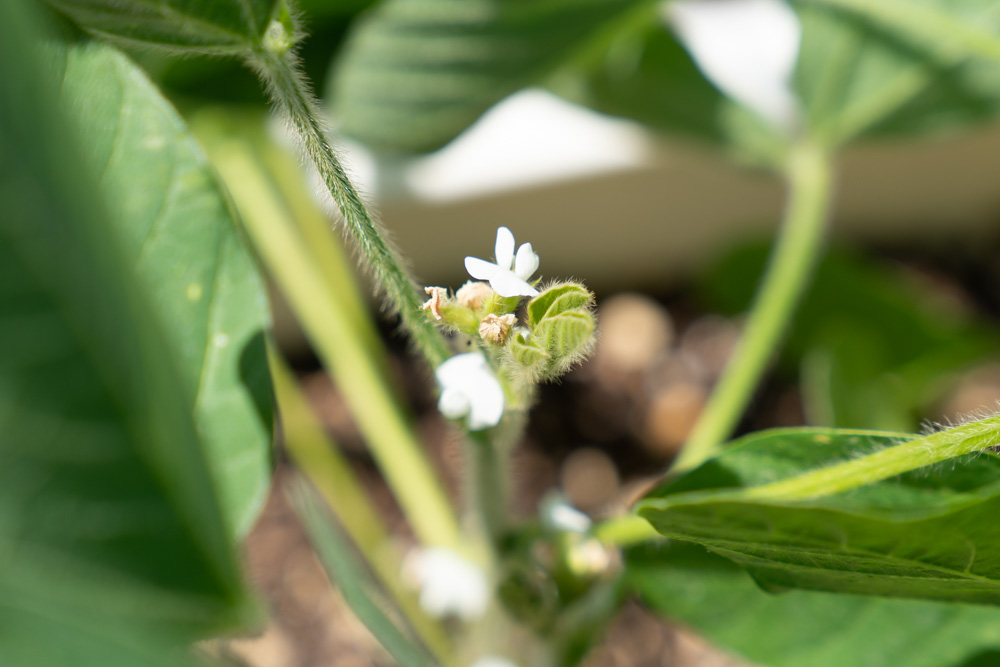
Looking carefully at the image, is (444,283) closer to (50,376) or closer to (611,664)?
(611,664)

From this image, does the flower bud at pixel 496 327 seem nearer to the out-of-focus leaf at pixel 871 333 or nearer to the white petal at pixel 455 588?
the white petal at pixel 455 588

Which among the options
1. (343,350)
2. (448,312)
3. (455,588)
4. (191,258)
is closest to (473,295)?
(448,312)

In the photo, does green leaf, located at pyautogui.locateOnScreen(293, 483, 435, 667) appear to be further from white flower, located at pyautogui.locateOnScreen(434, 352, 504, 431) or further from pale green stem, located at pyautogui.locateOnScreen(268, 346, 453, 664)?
pale green stem, located at pyautogui.locateOnScreen(268, 346, 453, 664)

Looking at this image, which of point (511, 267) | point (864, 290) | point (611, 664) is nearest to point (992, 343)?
point (864, 290)

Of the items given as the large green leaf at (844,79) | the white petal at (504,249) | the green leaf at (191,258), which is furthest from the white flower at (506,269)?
the large green leaf at (844,79)

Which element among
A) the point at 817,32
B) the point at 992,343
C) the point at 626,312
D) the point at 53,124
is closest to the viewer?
the point at 53,124

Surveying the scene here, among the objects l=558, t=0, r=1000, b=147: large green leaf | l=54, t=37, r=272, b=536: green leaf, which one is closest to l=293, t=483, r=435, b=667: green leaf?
l=54, t=37, r=272, b=536: green leaf

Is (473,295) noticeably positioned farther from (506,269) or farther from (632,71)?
(632,71)

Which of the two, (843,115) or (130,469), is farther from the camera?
(843,115)
